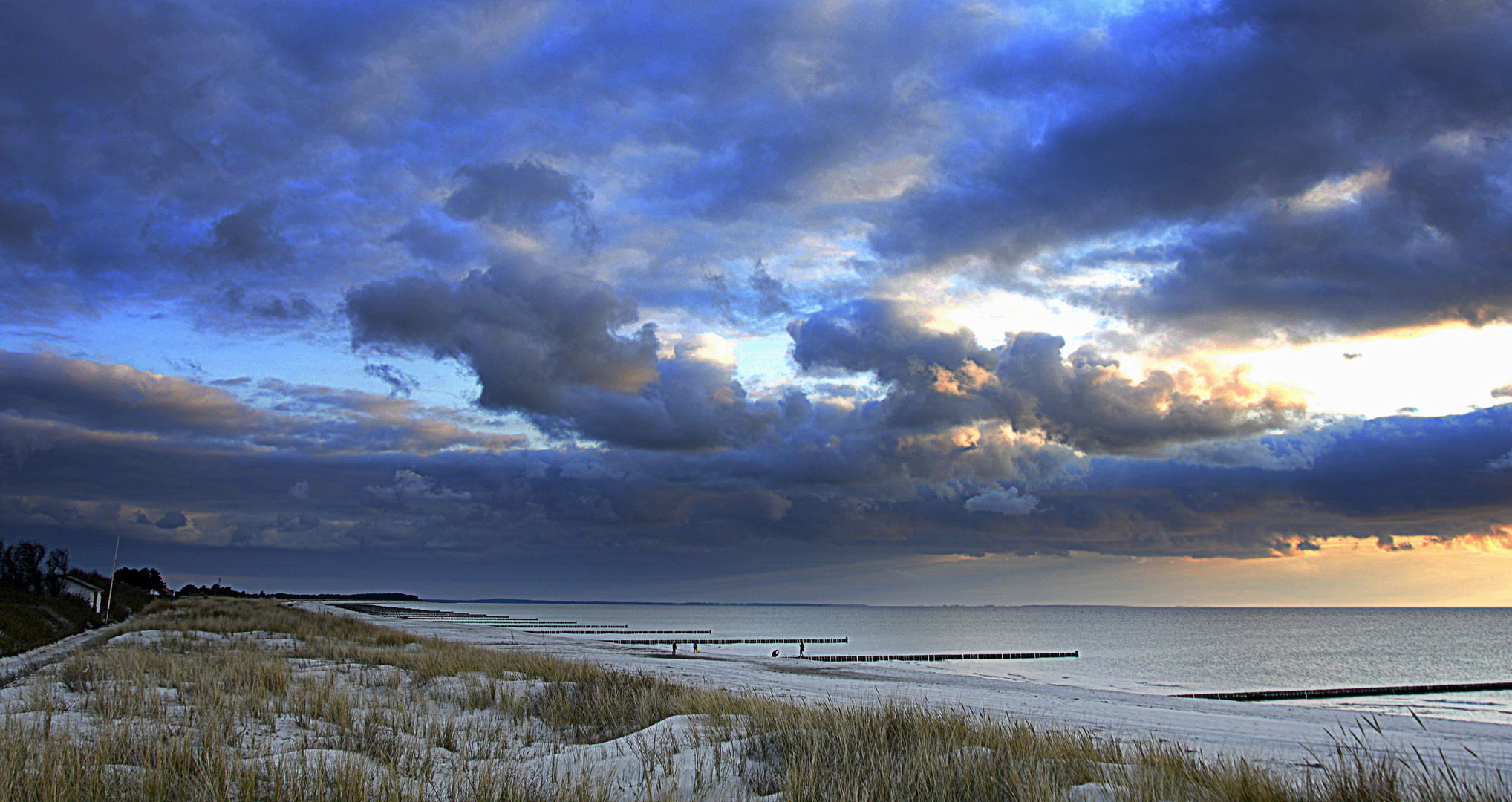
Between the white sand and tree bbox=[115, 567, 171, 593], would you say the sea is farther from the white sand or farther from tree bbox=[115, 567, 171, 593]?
tree bbox=[115, 567, 171, 593]

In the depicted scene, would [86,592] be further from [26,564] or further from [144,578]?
[144,578]

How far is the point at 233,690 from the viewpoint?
1269 cm

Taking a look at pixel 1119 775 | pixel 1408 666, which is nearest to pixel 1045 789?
pixel 1119 775

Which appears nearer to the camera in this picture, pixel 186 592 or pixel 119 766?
pixel 119 766

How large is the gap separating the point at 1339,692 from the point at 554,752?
151 feet

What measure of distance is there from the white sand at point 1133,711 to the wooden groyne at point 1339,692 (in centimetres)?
320

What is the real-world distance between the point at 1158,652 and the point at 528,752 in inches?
3010

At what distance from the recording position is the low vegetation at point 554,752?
6125 mm

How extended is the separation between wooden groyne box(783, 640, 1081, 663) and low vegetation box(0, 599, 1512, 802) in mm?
44285

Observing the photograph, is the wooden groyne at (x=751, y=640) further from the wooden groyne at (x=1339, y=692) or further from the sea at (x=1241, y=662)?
the wooden groyne at (x=1339, y=692)

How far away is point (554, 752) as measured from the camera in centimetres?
866

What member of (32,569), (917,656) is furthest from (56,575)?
(917,656)

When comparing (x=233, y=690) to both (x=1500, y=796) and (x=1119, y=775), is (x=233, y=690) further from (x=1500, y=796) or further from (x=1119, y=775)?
(x=1500, y=796)

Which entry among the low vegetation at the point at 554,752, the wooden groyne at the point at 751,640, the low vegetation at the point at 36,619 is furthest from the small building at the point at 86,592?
the low vegetation at the point at 554,752
